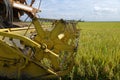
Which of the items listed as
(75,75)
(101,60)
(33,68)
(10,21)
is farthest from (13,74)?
(10,21)

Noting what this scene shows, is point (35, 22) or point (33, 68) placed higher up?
point (35, 22)

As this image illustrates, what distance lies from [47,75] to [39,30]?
0.70 metres

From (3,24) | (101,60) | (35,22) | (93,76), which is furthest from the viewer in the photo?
(3,24)

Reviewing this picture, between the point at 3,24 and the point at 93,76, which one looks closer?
the point at 93,76

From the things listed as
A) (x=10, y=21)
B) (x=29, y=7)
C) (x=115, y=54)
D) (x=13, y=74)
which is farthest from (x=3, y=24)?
(x=115, y=54)

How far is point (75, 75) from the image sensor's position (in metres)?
5.34

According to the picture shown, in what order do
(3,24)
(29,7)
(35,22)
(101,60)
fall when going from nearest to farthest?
(35,22)
(101,60)
(3,24)
(29,7)

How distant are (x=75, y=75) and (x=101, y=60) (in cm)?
64

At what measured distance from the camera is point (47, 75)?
4449 millimetres

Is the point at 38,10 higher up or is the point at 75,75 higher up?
the point at 38,10

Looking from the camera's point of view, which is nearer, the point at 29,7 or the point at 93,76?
the point at 93,76

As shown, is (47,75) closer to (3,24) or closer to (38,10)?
(3,24)

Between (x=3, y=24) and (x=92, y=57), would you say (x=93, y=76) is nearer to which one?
(x=92, y=57)

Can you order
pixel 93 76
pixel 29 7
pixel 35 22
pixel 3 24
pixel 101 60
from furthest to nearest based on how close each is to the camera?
pixel 29 7 → pixel 3 24 → pixel 101 60 → pixel 93 76 → pixel 35 22
